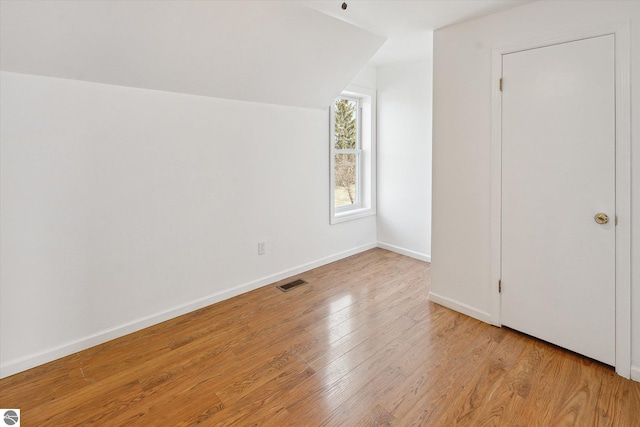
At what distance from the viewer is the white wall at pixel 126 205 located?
2.04 metres

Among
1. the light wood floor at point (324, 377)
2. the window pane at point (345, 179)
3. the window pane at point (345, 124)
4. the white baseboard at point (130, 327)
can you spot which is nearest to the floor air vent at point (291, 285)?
the white baseboard at point (130, 327)

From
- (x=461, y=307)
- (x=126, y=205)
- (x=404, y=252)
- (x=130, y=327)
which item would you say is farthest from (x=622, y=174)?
(x=130, y=327)

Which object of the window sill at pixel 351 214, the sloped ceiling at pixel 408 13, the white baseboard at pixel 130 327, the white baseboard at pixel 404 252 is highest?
the sloped ceiling at pixel 408 13

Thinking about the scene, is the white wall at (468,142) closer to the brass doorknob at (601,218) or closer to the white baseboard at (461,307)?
the white baseboard at (461,307)

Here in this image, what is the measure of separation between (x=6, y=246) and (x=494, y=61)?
135 inches

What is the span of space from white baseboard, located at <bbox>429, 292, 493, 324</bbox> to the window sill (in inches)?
58.1

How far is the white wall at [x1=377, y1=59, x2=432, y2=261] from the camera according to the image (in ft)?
12.9

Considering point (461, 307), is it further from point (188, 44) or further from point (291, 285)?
point (188, 44)

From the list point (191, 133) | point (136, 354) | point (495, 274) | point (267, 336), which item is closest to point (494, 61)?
point (495, 274)

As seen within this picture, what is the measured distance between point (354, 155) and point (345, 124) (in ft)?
1.40

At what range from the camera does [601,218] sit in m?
2.01

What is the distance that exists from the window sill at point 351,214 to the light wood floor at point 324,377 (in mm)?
1447

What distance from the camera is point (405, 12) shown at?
2473mm

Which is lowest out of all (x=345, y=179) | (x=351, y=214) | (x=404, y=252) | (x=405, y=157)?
(x=404, y=252)
